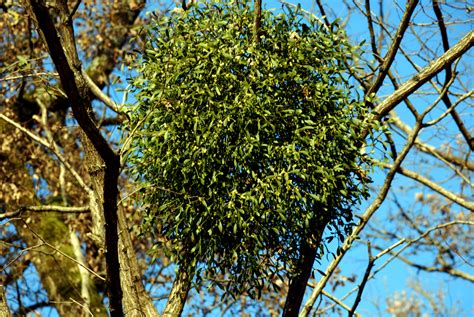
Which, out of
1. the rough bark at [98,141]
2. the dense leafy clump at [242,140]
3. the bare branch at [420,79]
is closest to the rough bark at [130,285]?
the dense leafy clump at [242,140]

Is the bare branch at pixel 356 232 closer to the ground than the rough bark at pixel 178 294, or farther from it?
farther from it

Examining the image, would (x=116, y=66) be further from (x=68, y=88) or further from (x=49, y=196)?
(x=68, y=88)

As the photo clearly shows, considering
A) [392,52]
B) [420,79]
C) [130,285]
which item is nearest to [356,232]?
[420,79]

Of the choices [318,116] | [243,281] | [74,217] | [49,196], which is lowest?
[243,281]

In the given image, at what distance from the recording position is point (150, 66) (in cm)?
378

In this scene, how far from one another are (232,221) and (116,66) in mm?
7183

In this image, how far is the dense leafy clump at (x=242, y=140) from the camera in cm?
350

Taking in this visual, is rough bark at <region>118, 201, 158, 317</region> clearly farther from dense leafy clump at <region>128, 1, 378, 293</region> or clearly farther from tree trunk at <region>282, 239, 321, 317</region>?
tree trunk at <region>282, 239, 321, 317</region>

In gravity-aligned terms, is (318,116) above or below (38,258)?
below

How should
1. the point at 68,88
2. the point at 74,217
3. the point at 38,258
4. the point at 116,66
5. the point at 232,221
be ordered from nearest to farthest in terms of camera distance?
the point at 68,88
the point at 232,221
the point at 38,258
the point at 74,217
the point at 116,66

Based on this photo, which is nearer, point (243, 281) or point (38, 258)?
point (243, 281)

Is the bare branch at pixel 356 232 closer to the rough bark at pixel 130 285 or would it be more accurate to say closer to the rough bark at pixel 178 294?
the rough bark at pixel 178 294

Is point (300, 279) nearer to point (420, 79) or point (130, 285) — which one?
point (130, 285)

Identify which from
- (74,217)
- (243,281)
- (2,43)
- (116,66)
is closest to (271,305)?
(74,217)
